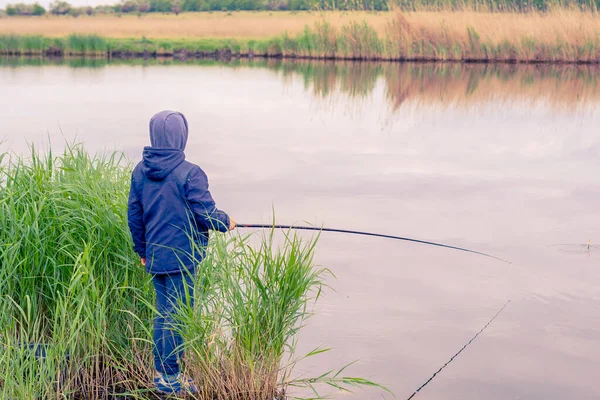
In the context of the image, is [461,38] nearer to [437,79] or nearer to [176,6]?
[437,79]

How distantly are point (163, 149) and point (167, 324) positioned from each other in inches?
28.9

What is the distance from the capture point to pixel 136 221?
136 inches

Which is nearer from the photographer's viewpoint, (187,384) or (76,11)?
(187,384)

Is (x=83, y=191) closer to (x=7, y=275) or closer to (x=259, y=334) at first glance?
(x=7, y=275)

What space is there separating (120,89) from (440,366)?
1279 cm

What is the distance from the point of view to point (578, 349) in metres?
4.38

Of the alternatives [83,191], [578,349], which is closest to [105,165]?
[83,191]

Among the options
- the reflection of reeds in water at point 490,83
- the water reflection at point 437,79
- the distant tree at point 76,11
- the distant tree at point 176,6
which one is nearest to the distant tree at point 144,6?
the distant tree at point 176,6

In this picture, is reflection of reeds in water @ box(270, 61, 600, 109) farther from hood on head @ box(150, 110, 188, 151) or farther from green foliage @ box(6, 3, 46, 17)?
green foliage @ box(6, 3, 46, 17)

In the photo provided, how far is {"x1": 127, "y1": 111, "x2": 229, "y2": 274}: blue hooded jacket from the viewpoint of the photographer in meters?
3.38

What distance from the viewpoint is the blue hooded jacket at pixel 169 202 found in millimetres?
3375

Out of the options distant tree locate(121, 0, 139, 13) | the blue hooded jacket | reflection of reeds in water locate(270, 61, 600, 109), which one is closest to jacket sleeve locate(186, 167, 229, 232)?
the blue hooded jacket

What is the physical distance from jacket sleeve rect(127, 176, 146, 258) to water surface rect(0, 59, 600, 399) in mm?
1045

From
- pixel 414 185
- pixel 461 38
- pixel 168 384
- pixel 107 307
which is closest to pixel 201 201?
pixel 107 307
